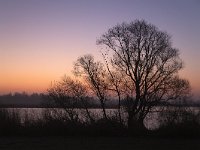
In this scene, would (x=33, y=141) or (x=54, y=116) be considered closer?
(x=33, y=141)

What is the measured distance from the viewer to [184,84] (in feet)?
146

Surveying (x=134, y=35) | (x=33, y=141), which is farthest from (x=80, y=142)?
(x=134, y=35)

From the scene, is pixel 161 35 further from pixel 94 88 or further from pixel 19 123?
pixel 19 123

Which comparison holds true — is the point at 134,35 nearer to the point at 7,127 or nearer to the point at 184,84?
the point at 184,84

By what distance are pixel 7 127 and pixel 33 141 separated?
468 cm

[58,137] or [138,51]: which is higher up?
[138,51]

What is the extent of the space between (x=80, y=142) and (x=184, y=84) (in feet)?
80.6

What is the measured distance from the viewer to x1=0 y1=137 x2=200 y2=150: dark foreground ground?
66.2 feet

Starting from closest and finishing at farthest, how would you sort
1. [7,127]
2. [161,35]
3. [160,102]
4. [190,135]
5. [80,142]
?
[80,142], [190,135], [7,127], [160,102], [161,35]

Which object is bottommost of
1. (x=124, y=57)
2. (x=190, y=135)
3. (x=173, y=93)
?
(x=190, y=135)

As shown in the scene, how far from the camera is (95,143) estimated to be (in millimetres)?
21656

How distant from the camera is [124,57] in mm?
45875

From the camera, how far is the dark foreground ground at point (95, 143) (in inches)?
794

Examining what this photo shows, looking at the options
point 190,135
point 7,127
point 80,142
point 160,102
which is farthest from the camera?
point 160,102
